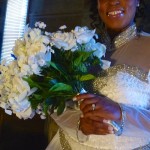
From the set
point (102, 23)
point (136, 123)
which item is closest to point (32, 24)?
point (102, 23)

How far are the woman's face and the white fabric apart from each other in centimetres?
25

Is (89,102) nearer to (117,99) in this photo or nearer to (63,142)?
(117,99)

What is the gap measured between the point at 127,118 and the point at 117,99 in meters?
0.16

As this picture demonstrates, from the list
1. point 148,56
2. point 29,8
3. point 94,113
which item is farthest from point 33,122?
point 94,113

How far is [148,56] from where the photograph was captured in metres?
1.23

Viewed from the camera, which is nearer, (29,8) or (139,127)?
(139,127)

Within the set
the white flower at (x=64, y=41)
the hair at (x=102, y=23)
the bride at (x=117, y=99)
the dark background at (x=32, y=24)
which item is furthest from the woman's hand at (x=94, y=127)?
the dark background at (x=32, y=24)

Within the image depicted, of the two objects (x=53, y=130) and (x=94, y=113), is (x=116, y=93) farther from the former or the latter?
(x=53, y=130)

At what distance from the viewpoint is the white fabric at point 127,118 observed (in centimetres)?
104

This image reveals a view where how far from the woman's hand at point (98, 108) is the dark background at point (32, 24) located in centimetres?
124

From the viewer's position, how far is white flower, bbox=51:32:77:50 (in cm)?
100

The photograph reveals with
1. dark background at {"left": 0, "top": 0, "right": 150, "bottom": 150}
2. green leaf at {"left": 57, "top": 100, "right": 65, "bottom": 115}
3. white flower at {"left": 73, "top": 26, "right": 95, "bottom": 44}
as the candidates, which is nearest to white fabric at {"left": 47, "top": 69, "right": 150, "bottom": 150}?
green leaf at {"left": 57, "top": 100, "right": 65, "bottom": 115}

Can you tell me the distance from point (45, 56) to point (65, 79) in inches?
4.0

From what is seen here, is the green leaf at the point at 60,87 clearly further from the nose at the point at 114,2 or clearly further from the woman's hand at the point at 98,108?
the nose at the point at 114,2
